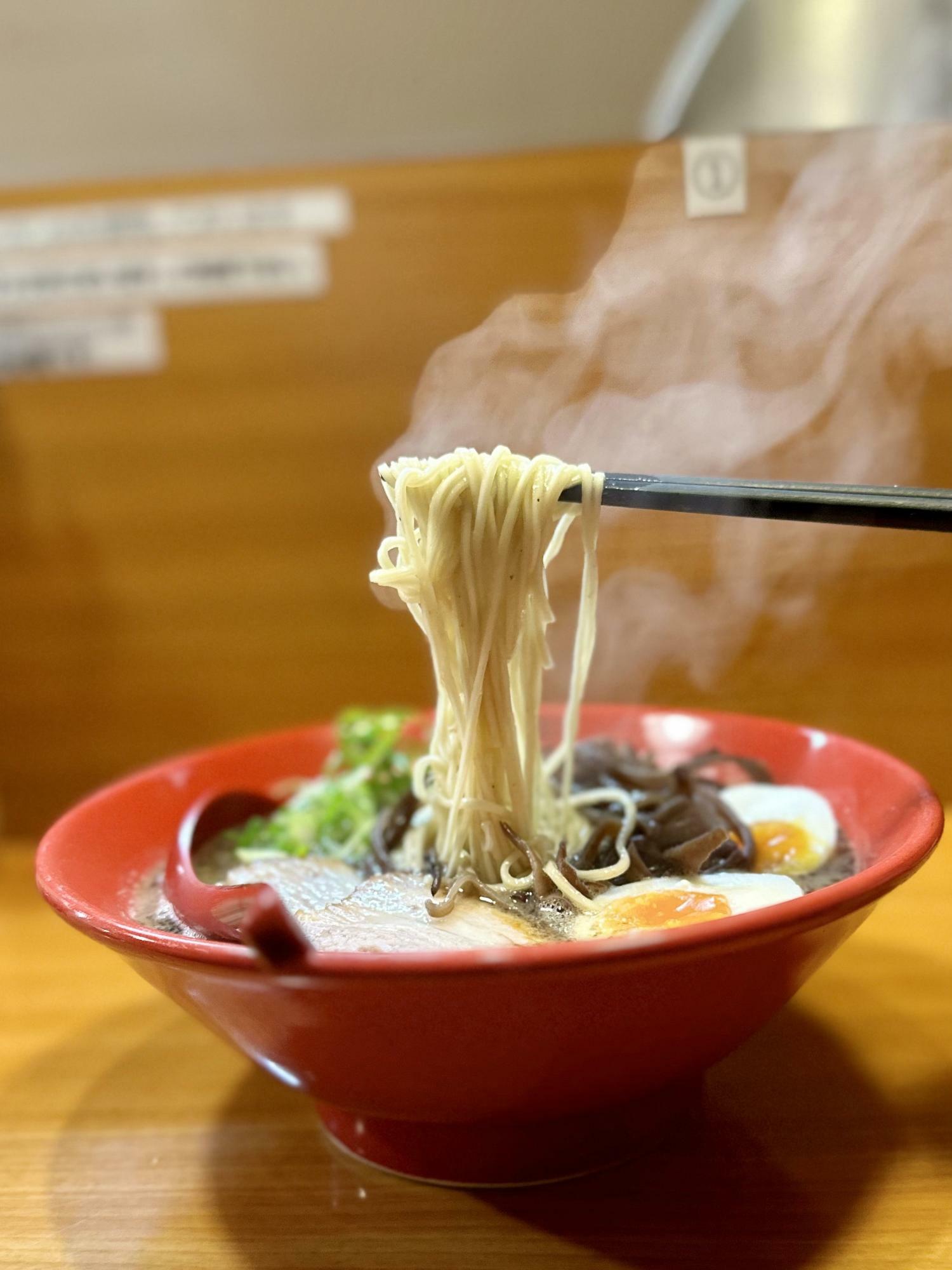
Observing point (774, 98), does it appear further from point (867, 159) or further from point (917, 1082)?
point (917, 1082)

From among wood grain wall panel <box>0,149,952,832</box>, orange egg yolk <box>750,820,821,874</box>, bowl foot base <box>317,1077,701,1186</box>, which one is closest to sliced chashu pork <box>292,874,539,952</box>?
bowl foot base <box>317,1077,701,1186</box>

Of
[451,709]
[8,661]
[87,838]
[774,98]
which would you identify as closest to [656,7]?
[774,98]

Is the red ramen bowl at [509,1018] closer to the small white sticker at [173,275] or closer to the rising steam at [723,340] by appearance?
the rising steam at [723,340]

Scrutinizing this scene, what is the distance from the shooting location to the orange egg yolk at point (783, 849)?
3.62 ft

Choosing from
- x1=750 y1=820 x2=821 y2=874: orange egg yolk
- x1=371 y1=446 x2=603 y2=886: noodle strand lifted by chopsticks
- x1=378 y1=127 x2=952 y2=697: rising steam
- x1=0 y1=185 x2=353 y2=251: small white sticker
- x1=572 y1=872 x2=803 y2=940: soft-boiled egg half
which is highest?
x1=0 y1=185 x2=353 y2=251: small white sticker

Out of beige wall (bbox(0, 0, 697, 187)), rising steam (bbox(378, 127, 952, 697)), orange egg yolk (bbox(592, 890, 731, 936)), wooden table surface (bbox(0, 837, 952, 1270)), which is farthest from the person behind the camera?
beige wall (bbox(0, 0, 697, 187))

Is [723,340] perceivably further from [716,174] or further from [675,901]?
[675,901]

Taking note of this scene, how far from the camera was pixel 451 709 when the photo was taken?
1.13m

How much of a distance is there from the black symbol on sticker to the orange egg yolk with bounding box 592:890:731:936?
34.4 inches

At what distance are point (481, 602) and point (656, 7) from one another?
46.8 inches

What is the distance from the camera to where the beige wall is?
1747mm

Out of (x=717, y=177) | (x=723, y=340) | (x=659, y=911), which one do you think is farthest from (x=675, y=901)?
(x=717, y=177)

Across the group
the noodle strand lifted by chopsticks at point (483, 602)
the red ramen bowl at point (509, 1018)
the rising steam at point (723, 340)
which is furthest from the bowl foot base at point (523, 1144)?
the rising steam at point (723, 340)

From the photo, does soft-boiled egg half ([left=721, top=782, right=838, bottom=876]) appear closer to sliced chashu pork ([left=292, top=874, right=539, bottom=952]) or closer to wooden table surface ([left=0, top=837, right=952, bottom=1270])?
wooden table surface ([left=0, top=837, right=952, bottom=1270])
